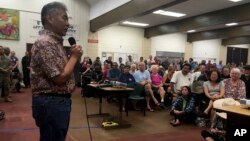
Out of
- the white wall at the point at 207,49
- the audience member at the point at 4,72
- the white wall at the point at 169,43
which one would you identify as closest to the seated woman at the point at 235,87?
the audience member at the point at 4,72

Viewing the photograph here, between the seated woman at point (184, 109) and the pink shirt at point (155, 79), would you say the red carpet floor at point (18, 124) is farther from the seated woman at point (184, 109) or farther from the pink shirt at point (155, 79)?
the pink shirt at point (155, 79)

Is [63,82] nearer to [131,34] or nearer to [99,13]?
[99,13]

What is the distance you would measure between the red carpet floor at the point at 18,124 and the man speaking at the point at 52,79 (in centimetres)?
231

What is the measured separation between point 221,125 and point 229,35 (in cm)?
980

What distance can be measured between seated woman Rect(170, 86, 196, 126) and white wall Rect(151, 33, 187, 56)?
8844 mm

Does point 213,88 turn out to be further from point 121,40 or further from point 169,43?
point 169,43

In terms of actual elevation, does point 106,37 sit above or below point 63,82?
above

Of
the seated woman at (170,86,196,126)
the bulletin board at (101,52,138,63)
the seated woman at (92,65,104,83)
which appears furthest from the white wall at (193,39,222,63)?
the seated woman at (170,86,196,126)

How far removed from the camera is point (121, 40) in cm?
1250

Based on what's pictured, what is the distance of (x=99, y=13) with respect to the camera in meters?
9.85

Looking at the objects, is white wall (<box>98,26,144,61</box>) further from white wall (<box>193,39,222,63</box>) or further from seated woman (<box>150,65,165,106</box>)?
seated woman (<box>150,65,165,106</box>)

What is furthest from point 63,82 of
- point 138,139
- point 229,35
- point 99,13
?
point 229,35

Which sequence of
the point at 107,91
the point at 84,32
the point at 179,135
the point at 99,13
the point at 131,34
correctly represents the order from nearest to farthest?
1. the point at 179,135
2. the point at 107,91
3. the point at 99,13
4. the point at 84,32
5. the point at 131,34

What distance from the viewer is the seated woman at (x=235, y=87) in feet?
13.3
